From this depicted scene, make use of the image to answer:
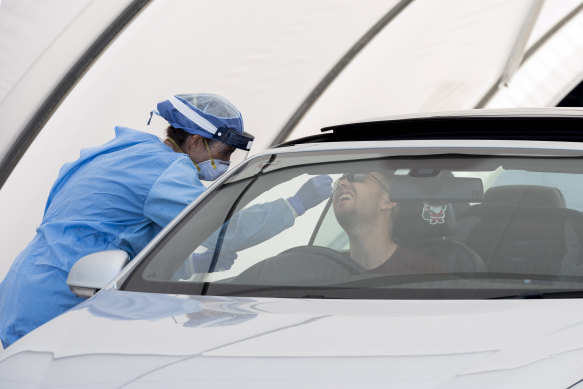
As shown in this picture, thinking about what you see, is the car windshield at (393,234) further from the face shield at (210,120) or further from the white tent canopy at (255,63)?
the white tent canopy at (255,63)

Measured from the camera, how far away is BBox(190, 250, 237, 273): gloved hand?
298 cm

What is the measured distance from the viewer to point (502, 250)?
2744mm

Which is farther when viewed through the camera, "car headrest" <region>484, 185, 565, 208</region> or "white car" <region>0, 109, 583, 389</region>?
"car headrest" <region>484, 185, 565, 208</region>

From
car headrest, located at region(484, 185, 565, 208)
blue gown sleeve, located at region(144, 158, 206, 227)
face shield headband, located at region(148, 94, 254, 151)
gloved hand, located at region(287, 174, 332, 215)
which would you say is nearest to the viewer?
car headrest, located at region(484, 185, 565, 208)

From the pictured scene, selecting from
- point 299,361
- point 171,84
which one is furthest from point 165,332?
point 171,84

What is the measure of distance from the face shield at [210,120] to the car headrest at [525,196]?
6.43 feet

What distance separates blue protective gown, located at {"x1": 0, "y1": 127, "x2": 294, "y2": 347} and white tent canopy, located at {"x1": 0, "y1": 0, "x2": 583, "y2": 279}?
2.79 meters

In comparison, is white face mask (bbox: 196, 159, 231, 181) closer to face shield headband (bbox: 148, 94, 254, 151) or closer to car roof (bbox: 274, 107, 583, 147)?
face shield headband (bbox: 148, 94, 254, 151)

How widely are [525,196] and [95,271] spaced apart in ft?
5.32

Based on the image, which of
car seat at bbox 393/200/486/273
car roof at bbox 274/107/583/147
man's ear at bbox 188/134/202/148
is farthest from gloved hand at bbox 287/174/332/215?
man's ear at bbox 188/134/202/148

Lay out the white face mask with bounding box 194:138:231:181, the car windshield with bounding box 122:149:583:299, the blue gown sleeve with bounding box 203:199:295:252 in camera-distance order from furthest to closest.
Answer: the white face mask with bounding box 194:138:231:181, the blue gown sleeve with bounding box 203:199:295:252, the car windshield with bounding box 122:149:583:299

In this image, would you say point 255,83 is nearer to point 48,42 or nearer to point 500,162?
point 48,42

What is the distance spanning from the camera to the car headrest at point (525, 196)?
3012 mm

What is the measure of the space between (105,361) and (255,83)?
23.2ft
